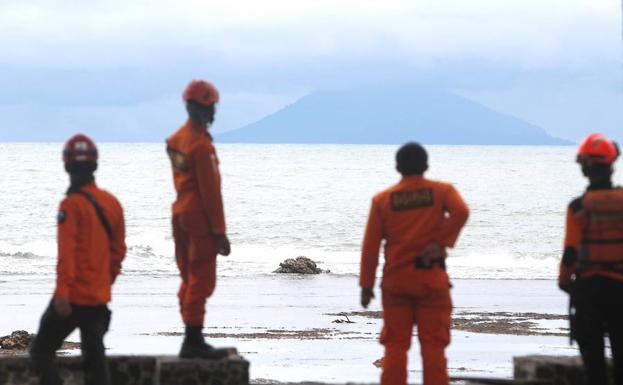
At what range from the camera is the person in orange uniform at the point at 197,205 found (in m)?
9.11

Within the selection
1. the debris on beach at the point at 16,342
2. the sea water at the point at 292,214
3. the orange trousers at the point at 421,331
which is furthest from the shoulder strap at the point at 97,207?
the sea water at the point at 292,214

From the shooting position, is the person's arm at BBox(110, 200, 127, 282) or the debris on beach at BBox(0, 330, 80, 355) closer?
the person's arm at BBox(110, 200, 127, 282)

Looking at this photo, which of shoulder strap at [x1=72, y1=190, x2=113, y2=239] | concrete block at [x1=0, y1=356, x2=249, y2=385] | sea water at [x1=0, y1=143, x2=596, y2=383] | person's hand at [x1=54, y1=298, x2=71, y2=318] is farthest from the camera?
sea water at [x1=0, y1=143, x2=596, y2=383]

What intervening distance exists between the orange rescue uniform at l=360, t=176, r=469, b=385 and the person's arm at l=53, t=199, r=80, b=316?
1.88 m

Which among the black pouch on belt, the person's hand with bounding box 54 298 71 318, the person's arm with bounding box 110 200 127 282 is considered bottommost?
the person's hand with bounding box 54 298 71 318

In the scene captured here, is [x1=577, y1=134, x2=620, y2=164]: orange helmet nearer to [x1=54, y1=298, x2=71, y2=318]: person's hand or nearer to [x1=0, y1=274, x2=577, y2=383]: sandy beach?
[x1=54, y1=298, x2=71, y2=318]: person's hand

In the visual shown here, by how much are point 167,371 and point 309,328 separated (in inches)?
459

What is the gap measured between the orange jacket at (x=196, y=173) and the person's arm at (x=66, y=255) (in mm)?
982

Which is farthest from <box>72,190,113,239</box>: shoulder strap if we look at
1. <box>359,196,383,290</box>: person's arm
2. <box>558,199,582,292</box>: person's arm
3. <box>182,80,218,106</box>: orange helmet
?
<box>558,199,582,292</box>: person's arm

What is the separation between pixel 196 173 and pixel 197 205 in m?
0.22

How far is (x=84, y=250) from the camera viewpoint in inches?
333

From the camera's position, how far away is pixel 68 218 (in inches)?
332

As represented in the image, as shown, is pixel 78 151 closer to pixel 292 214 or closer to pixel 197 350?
pixel 197 350

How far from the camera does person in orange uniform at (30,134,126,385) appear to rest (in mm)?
8387
